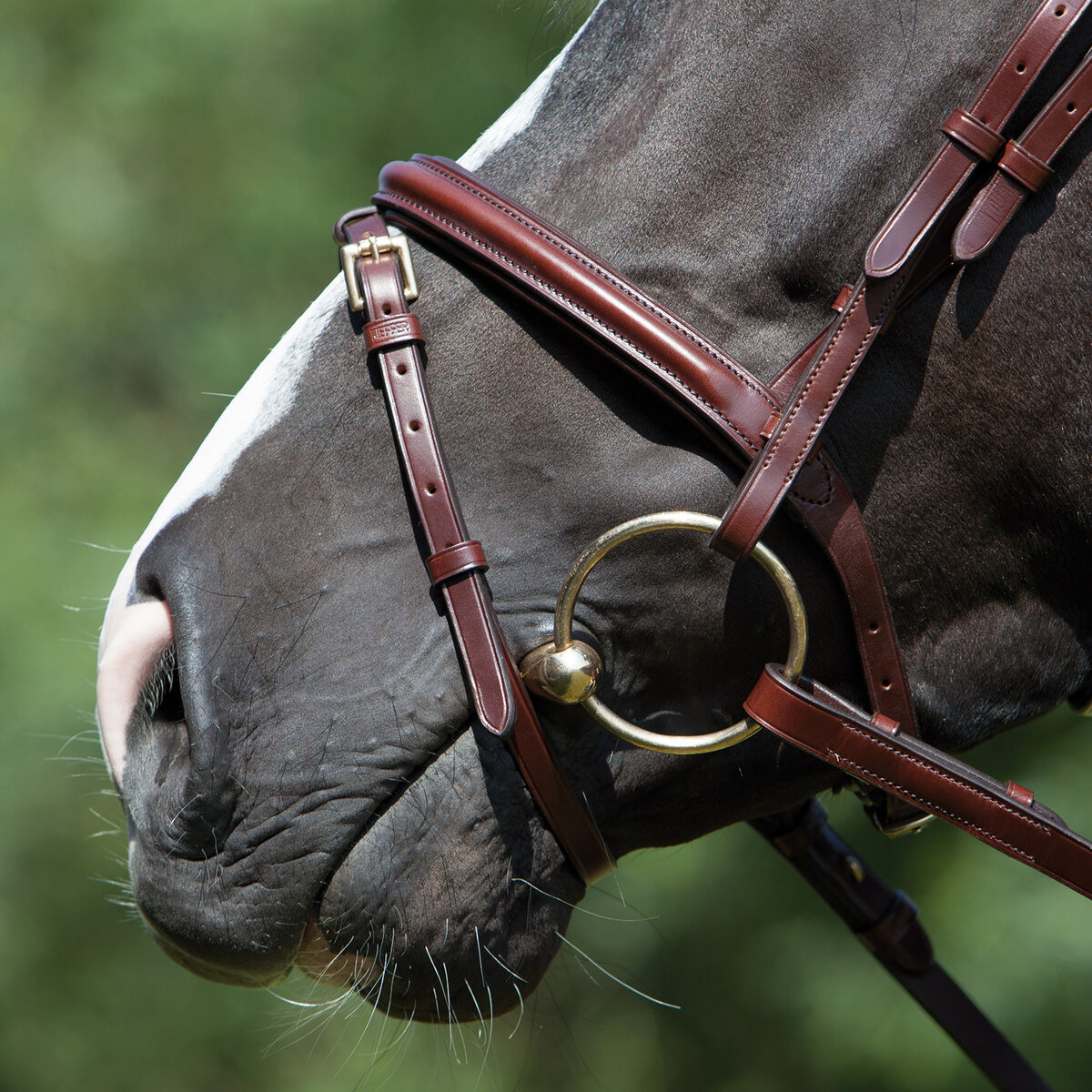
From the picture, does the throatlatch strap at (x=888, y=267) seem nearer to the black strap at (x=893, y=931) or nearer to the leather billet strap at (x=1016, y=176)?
the leather billet strap at (x=1016, y=176)

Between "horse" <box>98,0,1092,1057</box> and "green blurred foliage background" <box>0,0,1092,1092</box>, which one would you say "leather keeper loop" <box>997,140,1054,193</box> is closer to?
"horse" <box>98,0,1092,1057</box>

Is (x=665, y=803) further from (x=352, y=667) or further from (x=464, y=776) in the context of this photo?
(x=352, y=667)

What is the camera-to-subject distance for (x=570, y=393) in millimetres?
1090

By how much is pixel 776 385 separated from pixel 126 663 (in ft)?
2.37

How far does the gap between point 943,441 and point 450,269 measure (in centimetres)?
55

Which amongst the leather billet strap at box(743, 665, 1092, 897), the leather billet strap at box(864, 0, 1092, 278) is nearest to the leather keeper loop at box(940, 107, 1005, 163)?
the leather billet strap at box(864, 0, 1092, 278)

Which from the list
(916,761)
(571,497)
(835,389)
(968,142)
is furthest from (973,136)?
(916,761)

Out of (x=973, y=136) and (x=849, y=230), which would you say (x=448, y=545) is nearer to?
(x=849, y=230)

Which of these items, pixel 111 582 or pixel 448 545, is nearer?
pixel 448 545

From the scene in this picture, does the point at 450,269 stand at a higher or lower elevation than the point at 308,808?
higher

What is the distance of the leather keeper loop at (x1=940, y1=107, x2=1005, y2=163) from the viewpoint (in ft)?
3.30

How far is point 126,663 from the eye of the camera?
1101mm

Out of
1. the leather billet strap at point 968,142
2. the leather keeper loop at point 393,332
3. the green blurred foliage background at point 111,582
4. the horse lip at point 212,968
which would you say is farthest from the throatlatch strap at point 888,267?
the green blurred foliage background at point 111,582

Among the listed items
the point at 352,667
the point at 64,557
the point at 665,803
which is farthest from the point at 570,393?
the point at 64,557
